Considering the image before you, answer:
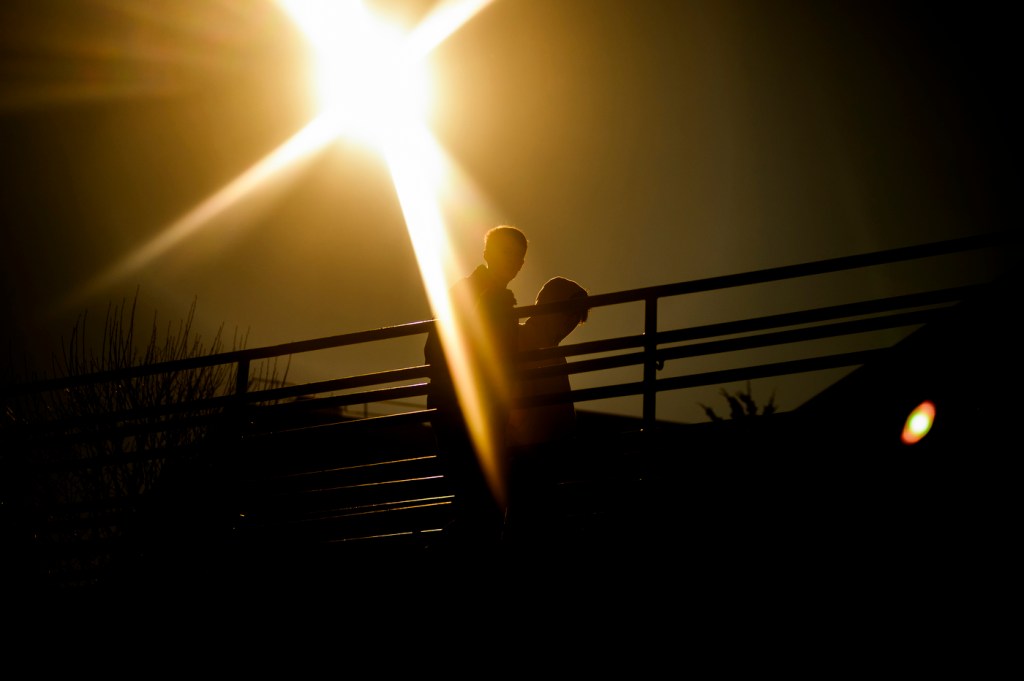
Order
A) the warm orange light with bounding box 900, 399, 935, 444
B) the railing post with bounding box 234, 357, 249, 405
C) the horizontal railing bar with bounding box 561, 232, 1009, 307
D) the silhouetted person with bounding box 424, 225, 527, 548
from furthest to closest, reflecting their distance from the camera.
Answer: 1. the railing post with bounding box 234, 357, 249, 405
2. the horizontal railing bar with bounding box 561, 232, 1009, 307
3. the silhouetted person with bounding box 424, 225, 527, 548
4. the warm orange light with bounding box 900, 399, 935, 444

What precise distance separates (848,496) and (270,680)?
2988 millimetres

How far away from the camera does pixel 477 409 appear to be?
321 cm

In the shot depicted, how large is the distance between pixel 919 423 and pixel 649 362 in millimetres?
1348

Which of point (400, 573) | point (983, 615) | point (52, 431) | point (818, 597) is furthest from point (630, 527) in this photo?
point (52, 431)

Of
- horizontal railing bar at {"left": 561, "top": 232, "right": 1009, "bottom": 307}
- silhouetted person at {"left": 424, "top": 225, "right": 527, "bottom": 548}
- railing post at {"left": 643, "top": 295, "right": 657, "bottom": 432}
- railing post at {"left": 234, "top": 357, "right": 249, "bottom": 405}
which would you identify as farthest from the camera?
railing post at {"left": 234, "top": 357, "right": 249, "bottom": 405}

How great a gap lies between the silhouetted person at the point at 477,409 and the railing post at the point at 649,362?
745mm

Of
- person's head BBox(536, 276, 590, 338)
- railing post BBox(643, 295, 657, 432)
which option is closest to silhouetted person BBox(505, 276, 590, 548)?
person's head BBox(536, 276, 590, 338)

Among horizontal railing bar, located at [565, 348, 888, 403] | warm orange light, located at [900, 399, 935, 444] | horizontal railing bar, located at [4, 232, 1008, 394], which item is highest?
horizontal railing bar, located at [4, 232, 1008, 394]

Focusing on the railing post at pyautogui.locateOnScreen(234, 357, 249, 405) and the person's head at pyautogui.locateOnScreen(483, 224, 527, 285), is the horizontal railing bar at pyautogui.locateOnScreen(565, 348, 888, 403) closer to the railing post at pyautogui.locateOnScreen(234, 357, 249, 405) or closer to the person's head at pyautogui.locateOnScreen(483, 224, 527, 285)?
the person's head at pyautogui.locateOnScreen(483, 224, 527, 285)

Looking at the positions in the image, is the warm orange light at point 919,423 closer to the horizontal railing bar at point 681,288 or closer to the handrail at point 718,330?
the handrail at point 718,330

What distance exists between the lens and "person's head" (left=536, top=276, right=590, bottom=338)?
12.6 ft

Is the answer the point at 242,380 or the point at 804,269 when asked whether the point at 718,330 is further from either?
the point at 242,380

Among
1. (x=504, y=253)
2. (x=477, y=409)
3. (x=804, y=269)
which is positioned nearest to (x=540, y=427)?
(x=477, y=409)

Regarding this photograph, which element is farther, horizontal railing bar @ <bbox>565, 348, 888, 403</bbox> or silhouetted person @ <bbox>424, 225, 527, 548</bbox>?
horizontal railing bar @ <bbox>565, 348, 888, 403</bbox>
